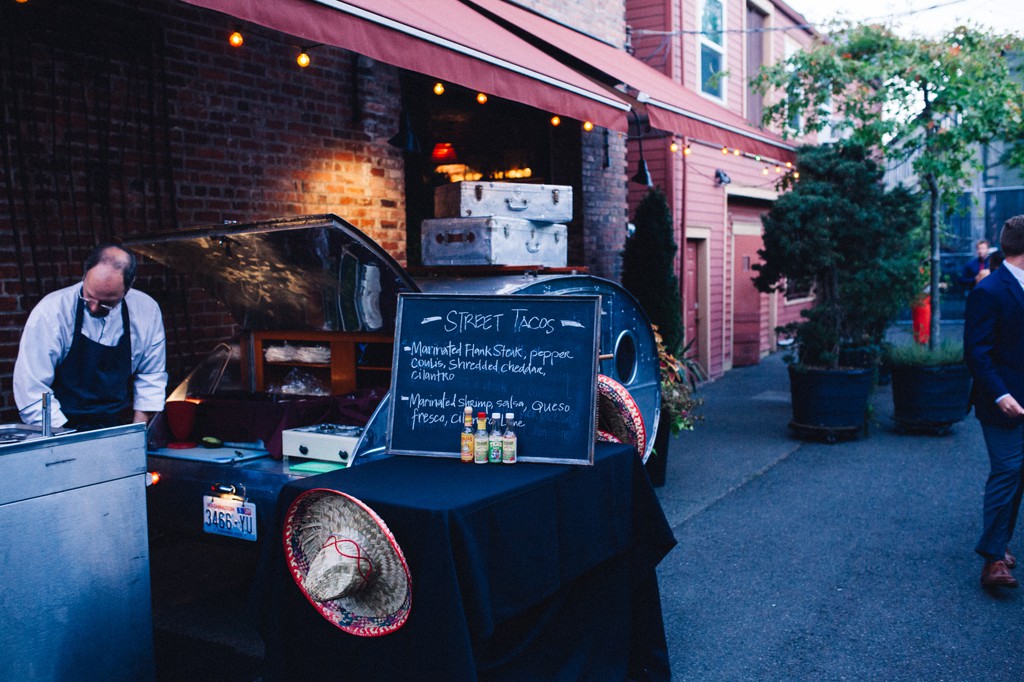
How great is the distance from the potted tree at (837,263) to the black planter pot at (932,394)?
0.38m

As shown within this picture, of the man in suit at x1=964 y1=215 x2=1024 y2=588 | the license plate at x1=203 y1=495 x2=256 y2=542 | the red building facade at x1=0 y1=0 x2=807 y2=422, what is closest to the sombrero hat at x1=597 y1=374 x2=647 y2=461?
the license plate at x1=203 y1=495 x2=256 y2=542

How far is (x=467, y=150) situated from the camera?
10562mm

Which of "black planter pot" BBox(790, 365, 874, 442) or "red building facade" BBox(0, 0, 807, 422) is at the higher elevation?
"red building facade" BBox(0, 0, 807, 422)

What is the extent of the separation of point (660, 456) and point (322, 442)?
3.61 metres

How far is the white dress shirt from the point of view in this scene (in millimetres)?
3818

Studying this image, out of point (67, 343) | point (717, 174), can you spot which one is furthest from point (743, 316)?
point (67, 343)

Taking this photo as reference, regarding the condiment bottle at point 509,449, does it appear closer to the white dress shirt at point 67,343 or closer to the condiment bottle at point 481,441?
the condiment bottle at point 481,441

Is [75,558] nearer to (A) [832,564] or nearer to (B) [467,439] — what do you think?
(B) [467,439]

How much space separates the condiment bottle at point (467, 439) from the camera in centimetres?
337

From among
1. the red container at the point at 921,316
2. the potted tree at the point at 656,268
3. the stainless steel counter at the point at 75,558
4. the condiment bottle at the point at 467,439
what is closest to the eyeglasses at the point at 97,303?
the stainless steel counter at the point at 75,558

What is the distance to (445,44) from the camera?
15.9 ft

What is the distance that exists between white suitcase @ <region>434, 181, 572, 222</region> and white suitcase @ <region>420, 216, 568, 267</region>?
11 centimetres

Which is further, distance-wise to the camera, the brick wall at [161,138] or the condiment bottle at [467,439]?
the brick wall at [161,138]

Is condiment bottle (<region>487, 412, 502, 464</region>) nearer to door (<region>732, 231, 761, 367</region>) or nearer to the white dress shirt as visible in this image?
the white dress shirt
